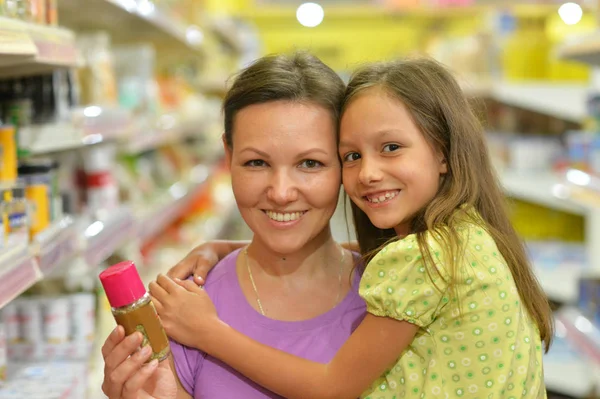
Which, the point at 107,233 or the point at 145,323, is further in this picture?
the point at 107,233

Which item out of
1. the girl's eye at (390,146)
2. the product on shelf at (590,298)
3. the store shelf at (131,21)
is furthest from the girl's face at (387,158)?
the product on shelf at (590,298)

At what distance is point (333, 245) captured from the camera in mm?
1749

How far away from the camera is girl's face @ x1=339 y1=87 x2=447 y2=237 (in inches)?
60.8

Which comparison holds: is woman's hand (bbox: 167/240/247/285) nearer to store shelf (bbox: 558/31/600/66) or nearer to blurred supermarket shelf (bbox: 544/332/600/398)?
store shelf (bbox: 558/31/600/66)

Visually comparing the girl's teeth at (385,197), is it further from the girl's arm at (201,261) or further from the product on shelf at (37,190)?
the product on shelf at (37,190)

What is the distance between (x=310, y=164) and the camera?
1.59m

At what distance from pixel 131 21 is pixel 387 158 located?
7.59ft

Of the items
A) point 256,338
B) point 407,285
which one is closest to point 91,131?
point 256,338

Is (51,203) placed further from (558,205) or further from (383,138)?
(558,205)

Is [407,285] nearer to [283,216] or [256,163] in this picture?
[283,216]

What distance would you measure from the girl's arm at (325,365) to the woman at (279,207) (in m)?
0.07

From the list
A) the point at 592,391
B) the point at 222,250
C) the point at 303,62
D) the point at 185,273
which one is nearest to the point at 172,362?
the point at 185,273

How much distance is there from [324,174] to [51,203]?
0.85 meters

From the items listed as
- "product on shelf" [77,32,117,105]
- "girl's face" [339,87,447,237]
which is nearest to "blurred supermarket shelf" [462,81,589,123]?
"product on shelf" [77,32,117,105]
